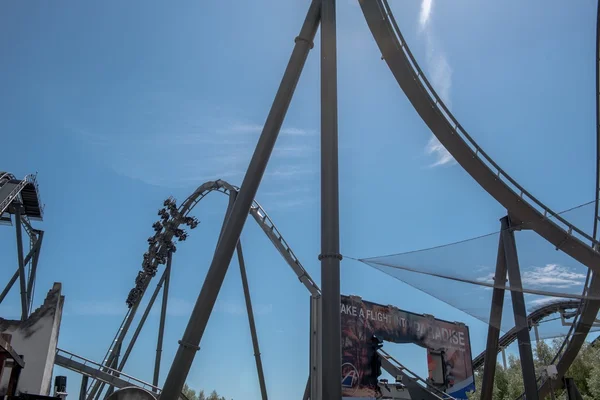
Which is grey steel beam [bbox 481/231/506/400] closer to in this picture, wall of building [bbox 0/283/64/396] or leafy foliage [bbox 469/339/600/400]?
leafy foliage [bbox 469/339/600/400]

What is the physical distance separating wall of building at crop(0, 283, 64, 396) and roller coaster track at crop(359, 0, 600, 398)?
591 cm

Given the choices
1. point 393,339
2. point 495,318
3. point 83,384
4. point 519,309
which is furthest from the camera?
point 393,339

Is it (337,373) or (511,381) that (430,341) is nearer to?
(511,381)

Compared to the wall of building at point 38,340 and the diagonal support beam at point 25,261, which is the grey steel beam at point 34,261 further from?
the wall of building at point 38,340

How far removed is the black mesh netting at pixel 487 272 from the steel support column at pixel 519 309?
0.26 ft

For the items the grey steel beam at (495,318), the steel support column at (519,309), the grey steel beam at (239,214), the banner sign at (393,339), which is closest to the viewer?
the grey steel beam at (239,214)

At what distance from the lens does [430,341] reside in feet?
51.1

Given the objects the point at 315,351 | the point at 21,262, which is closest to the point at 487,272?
the point at 315,351

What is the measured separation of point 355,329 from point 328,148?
900 centimetres

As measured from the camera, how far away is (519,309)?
21.4ft

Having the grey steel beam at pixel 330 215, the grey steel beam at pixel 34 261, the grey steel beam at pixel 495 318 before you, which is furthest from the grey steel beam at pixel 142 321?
the grey steel beam at pixel 330 215

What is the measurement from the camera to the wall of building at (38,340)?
22.7ft

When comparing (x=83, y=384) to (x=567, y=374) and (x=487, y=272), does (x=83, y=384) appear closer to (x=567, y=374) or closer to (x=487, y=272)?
(x=487, y=272)

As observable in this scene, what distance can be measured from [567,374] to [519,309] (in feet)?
35.0
